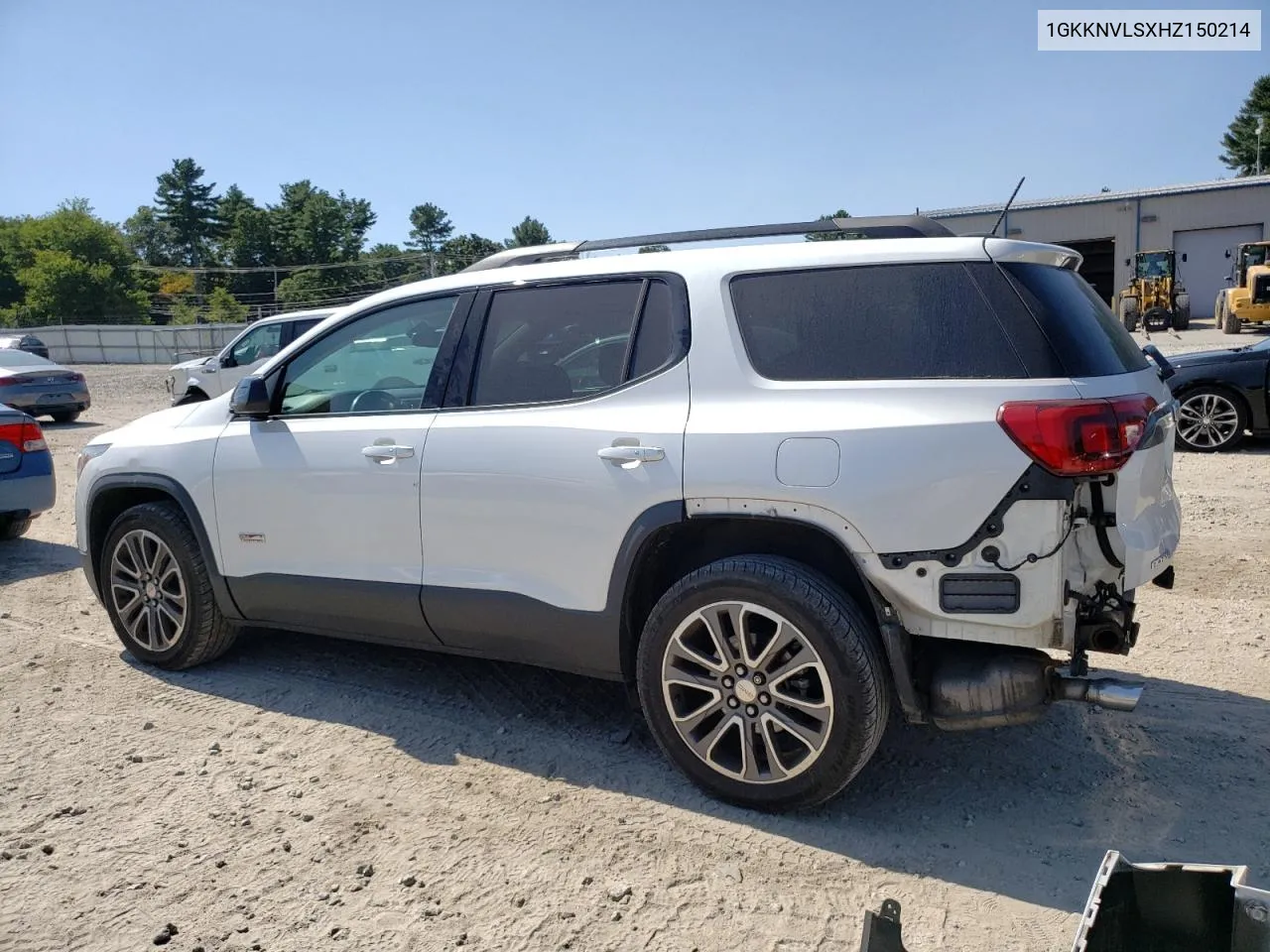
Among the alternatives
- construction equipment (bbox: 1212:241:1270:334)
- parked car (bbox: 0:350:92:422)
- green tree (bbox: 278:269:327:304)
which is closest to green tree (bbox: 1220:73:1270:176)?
construction equipment (bbox: 1212:241:1270:334)

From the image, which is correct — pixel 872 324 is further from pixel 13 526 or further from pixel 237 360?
pixel 237 360

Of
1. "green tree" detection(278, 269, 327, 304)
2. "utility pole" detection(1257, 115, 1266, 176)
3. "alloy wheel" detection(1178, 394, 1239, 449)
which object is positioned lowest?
"alloy wheel" detection(1178, 394, 1239, 449)

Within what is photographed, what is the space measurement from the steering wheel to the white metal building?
132ft

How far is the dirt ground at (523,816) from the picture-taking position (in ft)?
9.56

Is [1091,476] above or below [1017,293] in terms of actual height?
below

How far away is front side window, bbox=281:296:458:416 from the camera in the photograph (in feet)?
14.1

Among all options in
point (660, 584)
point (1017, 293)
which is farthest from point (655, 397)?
point (1017, 293)

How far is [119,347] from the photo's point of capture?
151ft

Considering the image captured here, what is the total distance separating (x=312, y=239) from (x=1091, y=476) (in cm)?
10331

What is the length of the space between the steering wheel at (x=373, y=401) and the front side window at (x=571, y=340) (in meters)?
0.49

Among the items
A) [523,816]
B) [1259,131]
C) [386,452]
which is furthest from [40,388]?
[1259,131]

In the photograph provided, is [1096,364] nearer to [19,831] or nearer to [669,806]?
[669,806]

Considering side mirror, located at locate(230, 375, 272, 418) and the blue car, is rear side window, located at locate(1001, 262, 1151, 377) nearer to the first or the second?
side mirror, located at locate(230, 375, 272, 418)

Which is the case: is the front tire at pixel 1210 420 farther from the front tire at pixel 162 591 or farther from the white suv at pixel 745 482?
the front tire at pixel 162 591
